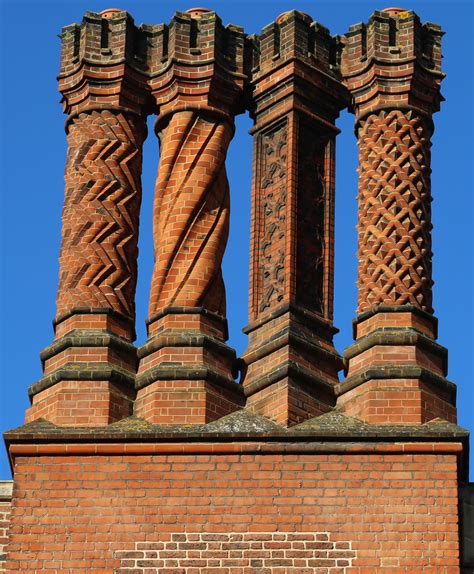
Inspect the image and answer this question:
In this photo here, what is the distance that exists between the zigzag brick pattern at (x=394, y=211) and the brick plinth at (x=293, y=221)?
33cm

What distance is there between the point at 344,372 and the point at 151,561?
7.80 ft

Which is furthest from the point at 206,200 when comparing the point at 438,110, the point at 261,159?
the point at 438,110

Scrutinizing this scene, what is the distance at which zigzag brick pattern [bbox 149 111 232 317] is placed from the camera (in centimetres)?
2225

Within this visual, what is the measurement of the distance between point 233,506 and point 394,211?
9.79 feet

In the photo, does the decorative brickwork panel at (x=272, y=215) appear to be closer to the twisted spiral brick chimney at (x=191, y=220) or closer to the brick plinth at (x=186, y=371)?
the twisted spiral brick chimney at (x=191, y=220)

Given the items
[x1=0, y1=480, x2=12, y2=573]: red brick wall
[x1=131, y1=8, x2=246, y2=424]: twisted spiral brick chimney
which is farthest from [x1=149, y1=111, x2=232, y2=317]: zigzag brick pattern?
[x1=0, y1=480, x2=12, y2=573]: red brick wall

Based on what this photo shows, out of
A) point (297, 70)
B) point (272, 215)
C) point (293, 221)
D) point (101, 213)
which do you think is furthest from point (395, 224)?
point (101, 213)

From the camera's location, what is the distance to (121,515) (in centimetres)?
2100

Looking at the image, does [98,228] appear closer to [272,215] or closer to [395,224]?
[272,215]

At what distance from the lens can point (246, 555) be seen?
2078cm

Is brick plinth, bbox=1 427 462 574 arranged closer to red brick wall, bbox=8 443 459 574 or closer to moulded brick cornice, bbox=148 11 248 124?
red brick wall, bbox=8 443 459 574

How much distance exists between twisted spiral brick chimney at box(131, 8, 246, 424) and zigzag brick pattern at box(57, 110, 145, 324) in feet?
0.72

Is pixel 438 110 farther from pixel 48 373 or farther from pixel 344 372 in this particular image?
pixel 48 373

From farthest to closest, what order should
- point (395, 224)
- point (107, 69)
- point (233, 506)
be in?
point (107, 69) < point (395, 224) < point (233, 506)
